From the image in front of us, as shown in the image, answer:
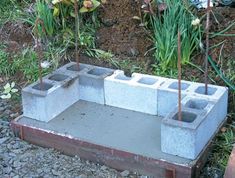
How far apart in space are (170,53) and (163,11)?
38cm

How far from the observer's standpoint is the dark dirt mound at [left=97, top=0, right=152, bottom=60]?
399 centimetres

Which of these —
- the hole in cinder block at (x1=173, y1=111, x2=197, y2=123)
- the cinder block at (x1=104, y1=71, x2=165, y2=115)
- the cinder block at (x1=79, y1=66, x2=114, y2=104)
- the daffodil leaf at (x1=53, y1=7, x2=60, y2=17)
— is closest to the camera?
the hole in cinder block at (x1=173, y1=111, x2=197, y2=123)

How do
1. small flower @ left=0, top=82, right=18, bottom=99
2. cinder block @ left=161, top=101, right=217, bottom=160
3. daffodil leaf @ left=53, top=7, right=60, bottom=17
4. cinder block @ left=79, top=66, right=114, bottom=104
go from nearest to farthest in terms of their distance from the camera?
1. cinder block @ left=161, top=101, right=217, bottom=160
2. cinder block @ left=79, top=66, right=114, bottom=104
3. small flower @ left=0, top=82, right=18, bottom=99
4. daffodil leaf @ left=53, top=7, right=60, bottom=17

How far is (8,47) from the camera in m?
4.39

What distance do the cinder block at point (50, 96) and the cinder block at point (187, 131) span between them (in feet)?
2.83

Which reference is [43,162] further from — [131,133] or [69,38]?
[69,38]

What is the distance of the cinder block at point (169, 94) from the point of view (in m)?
3.34

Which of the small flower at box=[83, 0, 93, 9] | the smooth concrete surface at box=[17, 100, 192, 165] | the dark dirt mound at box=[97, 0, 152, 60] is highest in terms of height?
the small flower at box=[83, 0, 93, 9]

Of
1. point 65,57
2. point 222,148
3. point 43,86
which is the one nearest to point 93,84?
point 43,86

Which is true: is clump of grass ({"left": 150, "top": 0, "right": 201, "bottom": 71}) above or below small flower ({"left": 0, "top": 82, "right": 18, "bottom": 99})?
above

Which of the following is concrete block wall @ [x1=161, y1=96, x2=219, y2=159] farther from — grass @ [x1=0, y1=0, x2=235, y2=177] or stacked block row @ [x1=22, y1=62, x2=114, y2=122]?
stacked block row @ [x1=22, y1=62, x2=114, y2=122]

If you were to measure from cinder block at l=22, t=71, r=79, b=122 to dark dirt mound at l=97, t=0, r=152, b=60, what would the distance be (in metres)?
0.53

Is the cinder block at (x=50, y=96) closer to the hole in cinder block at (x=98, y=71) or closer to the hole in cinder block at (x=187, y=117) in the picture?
the hole in cinder block at (x=98, y=71)

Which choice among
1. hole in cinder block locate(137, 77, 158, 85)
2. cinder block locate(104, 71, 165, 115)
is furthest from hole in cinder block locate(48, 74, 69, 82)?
hole in cinder block locate(137, 77, 158, 85)
